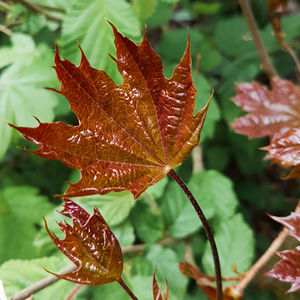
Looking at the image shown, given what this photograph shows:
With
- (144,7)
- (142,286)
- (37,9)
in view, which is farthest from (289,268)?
(37,9)

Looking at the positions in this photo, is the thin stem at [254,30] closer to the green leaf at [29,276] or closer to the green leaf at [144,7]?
the green leaf at [144,7]

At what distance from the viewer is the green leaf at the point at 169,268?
28.3 inches

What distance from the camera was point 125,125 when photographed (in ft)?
1.38

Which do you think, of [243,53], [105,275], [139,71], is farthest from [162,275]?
[243,53]

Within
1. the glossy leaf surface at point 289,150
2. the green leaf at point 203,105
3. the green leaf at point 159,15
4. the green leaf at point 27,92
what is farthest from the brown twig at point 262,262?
the green leaf at point 159,15

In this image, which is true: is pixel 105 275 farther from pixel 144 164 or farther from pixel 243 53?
pixel 243 53

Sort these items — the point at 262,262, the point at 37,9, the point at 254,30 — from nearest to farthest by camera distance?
the point at 262,262
the point at 254,30
the point at 37,9

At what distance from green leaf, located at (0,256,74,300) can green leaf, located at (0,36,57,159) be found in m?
0.29

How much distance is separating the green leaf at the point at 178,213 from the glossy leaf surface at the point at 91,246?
41 centimetres

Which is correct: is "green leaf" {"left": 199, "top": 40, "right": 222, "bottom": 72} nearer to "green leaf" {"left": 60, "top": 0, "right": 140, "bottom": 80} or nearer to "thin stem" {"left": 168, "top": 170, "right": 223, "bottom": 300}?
"green leaf" {"left": 60, "top": 0, "right": 140, "bottom": 80}

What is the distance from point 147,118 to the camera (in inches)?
16.6

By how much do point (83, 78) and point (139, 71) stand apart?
6 cm

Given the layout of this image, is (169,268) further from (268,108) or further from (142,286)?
(268,108)

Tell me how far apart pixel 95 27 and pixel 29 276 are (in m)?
0.48
